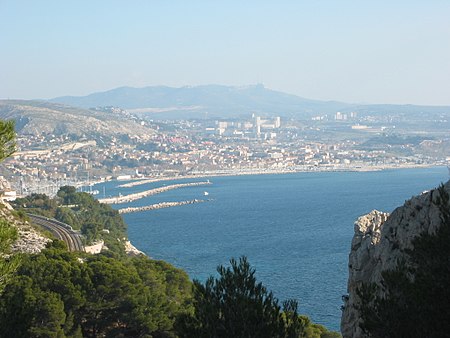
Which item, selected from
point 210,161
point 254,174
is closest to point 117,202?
point 254,174

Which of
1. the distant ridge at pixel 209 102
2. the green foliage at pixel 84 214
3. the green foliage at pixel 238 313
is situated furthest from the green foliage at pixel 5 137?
the distant ridge at pixel 209 102

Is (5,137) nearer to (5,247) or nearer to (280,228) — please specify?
(5,247)

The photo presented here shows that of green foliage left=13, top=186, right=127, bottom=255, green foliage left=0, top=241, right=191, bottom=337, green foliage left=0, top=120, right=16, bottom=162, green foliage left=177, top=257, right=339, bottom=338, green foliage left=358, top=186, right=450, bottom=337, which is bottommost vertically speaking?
green foliage left=13, top=186, right=127, bottom=255

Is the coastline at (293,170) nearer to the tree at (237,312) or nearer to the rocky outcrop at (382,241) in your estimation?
the rocky outcrop at (382,241)

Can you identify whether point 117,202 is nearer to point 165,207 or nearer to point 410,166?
point 165,207

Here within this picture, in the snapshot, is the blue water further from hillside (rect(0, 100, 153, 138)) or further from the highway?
hillside (rect(0, 100, 153, 138))

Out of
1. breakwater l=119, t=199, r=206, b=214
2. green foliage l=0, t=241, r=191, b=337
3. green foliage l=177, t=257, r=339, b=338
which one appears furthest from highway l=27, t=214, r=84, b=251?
breakwater l=119, t=199, r=206, b=214
